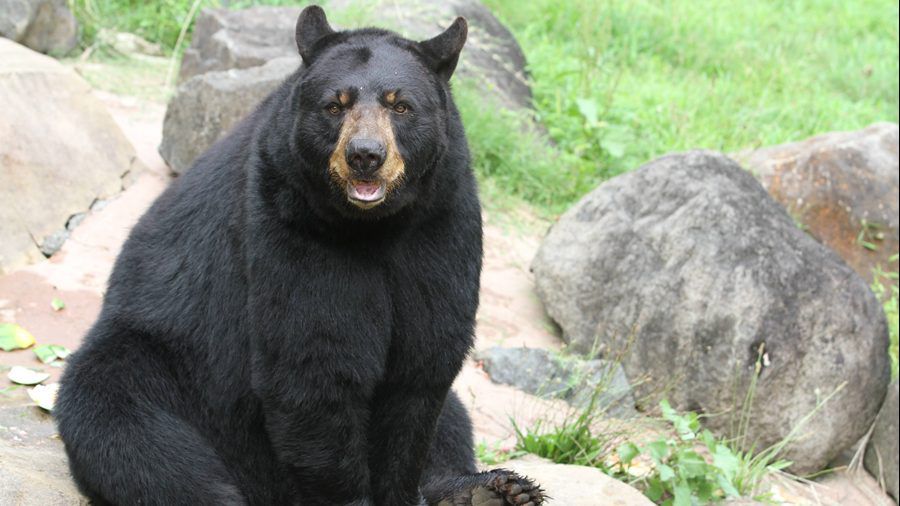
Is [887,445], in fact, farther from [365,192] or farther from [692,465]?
[365,192]

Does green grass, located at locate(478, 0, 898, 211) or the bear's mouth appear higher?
the bear's mouth

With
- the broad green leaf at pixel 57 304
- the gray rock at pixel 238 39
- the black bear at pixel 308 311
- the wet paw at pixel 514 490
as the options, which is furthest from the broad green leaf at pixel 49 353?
the gray rock at pixel 238 39

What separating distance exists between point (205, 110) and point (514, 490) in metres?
5.04

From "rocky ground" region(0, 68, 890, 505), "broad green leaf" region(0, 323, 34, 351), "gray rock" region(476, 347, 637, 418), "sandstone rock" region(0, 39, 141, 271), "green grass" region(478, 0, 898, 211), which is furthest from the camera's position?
"green grass" region(478, 0, 898, 211)

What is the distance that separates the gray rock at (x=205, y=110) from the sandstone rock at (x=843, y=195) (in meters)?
4.35

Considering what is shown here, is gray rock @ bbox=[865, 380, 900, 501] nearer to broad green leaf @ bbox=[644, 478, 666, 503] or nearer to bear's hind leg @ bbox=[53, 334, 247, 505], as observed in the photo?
broad green leaf @ bbox=[644, 478, 666, 503]

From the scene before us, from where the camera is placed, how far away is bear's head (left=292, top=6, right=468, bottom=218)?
3500 mm

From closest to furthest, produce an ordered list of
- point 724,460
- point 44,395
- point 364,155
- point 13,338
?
point 364,155 < point 44,395 < point 724,460 < point 13,338

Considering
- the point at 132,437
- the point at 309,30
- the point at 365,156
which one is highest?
the point at 309,30

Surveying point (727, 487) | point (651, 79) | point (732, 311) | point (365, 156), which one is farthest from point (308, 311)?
point (651, 79)

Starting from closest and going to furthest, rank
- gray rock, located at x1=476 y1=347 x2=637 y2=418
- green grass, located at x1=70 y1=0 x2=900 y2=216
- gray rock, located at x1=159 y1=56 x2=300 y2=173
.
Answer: gray rock, located at x1=476 y1=347 x2=637 y2=418 < gray rock, located at x1=159 y1=56 x2=300 y2=173 < green grass, located at x1=70 y1=0 x2=900 y2=216

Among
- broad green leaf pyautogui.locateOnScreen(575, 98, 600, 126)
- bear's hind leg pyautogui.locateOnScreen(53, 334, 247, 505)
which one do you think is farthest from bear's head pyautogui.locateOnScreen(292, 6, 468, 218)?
broad green leaf pyautogui.locateOnScreen(575, 98, 600, 126)

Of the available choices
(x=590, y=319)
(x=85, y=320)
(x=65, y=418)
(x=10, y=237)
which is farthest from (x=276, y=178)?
(x=590, y=319)

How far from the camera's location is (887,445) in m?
7.34
